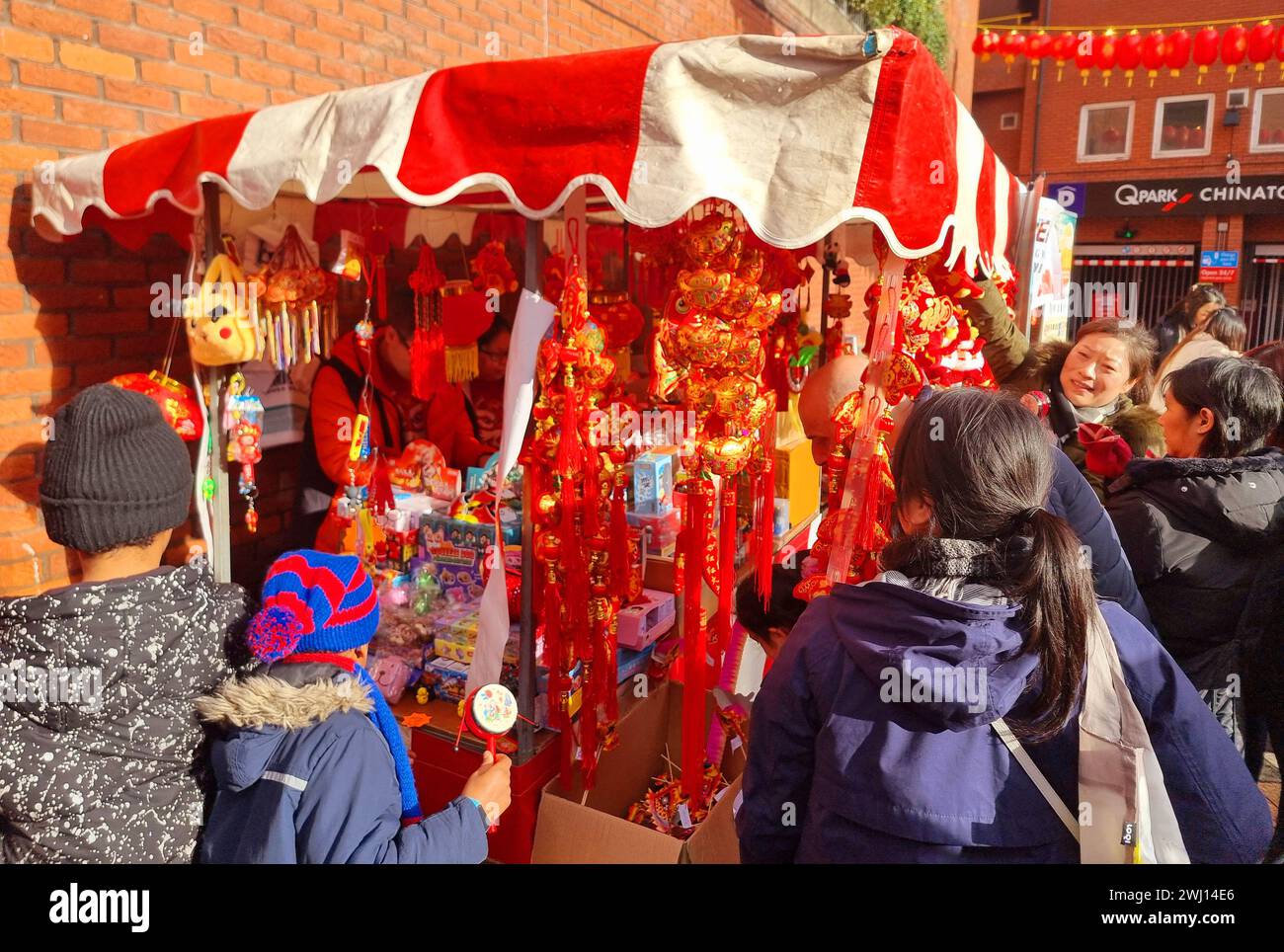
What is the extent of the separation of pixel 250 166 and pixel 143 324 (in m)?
1.33

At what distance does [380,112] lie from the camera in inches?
86.4

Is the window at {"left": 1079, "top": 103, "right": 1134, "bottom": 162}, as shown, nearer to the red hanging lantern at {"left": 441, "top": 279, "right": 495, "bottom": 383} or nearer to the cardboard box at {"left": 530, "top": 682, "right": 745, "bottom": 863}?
the red hanging lantern at {"left": 441, "top": 279, "right": 495, "bottom": 383}

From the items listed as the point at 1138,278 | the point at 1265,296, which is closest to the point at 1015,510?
the point at 1138,278

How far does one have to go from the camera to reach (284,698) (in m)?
1.38

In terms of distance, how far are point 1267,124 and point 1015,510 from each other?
1815 cm

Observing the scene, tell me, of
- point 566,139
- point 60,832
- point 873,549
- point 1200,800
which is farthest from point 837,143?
point 60,832

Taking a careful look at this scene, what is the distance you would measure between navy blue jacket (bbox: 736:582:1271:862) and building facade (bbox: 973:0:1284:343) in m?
15.4

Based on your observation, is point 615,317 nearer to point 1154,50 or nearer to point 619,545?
point 619,545

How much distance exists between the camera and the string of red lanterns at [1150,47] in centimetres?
852

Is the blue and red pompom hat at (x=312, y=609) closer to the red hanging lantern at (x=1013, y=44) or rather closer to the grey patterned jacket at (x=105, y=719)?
the grey patterned jacket at (x=105, y=719)

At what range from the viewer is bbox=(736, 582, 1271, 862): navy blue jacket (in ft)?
3.96

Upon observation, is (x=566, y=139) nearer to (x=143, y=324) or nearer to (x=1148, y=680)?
(x=1148, y=680)

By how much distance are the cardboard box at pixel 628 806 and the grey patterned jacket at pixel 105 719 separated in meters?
1.29

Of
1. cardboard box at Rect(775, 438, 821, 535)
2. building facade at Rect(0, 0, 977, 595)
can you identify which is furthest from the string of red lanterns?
building facade at Rect(0, 0, 977, 595)
